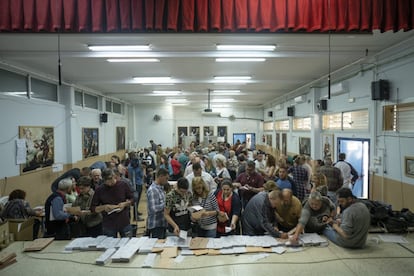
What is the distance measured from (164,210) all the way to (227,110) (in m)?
14.6

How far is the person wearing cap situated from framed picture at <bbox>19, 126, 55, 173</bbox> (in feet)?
21.7

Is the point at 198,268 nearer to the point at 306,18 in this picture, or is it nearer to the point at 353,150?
the point at 306,18

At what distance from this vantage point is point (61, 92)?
850 cm

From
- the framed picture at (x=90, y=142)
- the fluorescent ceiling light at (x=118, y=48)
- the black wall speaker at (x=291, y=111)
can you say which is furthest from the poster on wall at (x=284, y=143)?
the fluorescent ceiling light at (x=118, y=48)

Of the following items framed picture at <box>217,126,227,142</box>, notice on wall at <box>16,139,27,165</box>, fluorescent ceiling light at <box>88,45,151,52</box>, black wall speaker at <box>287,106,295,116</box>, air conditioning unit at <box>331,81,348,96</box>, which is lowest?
notice on wall at <box>16,139,27,165</box>

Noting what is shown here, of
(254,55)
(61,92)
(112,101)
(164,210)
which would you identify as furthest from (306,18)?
(112,101)

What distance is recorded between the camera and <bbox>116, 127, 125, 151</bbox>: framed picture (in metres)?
13.5

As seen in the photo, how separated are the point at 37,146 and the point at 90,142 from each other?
10.4 ft

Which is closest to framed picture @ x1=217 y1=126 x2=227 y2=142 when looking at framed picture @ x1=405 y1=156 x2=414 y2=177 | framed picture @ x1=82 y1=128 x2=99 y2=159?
framed picture @ x1=82 y1=128 x2=99 y2=159

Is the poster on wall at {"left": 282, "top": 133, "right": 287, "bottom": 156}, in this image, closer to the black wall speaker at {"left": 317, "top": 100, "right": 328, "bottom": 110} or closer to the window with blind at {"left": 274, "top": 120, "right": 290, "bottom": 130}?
the window with blind at {"left": 274, "top": 120, "right": 290, "bottom": 130}

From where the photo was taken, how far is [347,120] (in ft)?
24.2

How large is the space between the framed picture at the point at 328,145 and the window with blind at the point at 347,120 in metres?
0.27

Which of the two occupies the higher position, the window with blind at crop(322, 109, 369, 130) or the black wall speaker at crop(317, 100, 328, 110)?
the black wall speaker at crop(317, 100, 328, 110)

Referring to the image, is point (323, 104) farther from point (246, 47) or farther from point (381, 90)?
point (246, 47)
